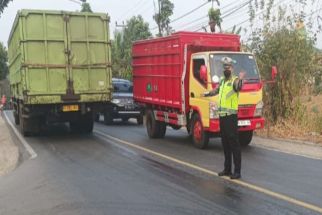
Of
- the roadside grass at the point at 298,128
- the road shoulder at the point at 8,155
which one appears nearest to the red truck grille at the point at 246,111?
the roadside grass at the point at 298,128

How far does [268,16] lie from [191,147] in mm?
6586

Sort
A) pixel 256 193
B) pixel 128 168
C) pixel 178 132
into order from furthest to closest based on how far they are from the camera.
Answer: pixel 178 132, pixel 128 168, pixel 256 193

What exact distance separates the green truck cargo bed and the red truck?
1475 mm

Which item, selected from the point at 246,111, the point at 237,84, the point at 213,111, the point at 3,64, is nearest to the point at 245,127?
the point at 246,111

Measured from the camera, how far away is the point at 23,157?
1300 centimetres

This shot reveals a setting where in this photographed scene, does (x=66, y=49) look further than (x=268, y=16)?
No

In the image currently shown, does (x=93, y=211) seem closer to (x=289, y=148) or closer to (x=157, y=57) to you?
(x=289, y=148)

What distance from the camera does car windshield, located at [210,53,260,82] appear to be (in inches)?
518

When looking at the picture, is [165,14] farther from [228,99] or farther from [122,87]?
[228,99]

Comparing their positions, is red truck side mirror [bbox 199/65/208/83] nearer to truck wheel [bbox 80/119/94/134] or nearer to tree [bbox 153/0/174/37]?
truck wheel [bbox 80/119/94/134]

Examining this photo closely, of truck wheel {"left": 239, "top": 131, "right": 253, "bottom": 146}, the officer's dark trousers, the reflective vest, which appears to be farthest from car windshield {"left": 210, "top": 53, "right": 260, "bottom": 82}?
the officer's dark trousers

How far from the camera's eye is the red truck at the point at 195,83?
1295cm

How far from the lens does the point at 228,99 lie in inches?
364

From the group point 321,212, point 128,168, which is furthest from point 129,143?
point 321,212
